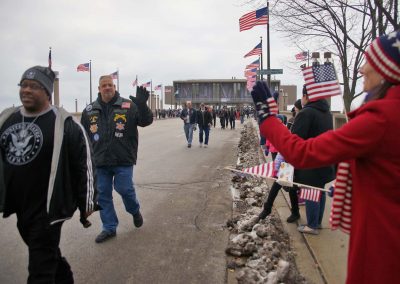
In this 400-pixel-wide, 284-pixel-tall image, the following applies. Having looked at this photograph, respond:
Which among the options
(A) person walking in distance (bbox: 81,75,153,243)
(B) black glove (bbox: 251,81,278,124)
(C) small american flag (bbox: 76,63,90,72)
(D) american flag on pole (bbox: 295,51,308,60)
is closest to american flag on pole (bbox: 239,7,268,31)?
(D) american flag on pole (bbox: 295,51,308,60)

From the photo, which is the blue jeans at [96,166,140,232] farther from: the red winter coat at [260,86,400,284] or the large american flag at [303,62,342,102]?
the red winter coat at [260,86,400,284]

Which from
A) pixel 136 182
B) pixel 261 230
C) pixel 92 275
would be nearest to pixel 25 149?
pixel 92 275

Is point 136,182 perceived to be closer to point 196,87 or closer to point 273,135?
point 273,135

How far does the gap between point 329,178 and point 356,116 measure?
307 centimetres

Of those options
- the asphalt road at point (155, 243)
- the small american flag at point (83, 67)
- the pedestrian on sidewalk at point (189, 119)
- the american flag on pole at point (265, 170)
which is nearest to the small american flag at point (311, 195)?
the american flag on pole at point (265, 170)

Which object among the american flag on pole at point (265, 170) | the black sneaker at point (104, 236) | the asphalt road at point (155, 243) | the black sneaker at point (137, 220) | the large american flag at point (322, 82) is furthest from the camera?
the black sneaker at point (137, 220)

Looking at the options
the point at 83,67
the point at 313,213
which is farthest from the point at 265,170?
the point at 83,67

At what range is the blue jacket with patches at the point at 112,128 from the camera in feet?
16.2

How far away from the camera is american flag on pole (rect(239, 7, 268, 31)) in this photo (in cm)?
1412

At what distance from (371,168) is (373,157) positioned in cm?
6

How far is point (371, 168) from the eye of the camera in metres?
1.83

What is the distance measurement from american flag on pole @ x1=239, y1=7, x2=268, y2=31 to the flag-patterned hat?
12.8 m

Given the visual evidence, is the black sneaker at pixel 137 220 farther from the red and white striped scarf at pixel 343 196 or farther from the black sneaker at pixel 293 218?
the red and white striped scarf at pixel 343 196

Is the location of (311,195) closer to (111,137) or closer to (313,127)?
(313,127)
